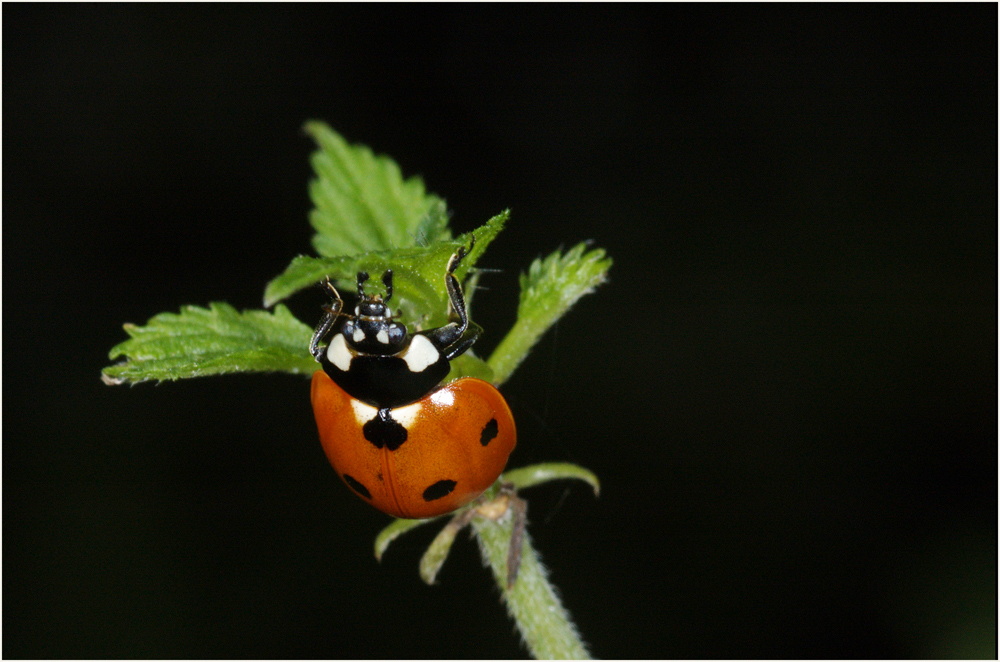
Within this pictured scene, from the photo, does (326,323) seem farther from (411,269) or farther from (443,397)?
(411,269)

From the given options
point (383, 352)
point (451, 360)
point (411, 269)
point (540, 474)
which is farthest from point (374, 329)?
point (540, 474)

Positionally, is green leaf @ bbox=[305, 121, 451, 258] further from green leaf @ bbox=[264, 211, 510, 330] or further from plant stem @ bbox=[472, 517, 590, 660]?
plant stem @ bbox=[472, 517, 590, 660]

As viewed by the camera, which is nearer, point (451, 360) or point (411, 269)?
point (411, 269)

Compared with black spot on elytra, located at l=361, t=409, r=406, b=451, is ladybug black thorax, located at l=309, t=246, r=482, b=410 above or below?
above

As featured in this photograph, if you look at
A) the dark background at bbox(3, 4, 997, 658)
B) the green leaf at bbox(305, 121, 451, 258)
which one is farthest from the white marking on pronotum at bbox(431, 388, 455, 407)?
the dark background at bbox(3, 4, 997, 658)

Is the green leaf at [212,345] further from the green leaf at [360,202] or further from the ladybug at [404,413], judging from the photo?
the green leaf at [360,202]

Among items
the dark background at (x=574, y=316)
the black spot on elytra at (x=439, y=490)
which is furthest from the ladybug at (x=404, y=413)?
the dark background at (x=574, y=316)

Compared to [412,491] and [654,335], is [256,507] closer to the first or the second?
[654,335]
